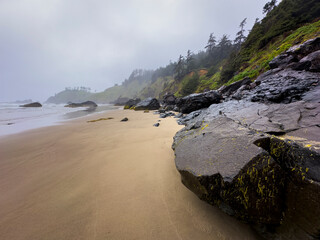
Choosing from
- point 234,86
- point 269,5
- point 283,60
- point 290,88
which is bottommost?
point 290,88

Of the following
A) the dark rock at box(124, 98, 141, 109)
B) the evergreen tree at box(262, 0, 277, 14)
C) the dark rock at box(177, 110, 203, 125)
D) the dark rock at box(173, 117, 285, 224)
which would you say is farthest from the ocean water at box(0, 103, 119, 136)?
the evergreen tree at box(262, 0, 277, 14)

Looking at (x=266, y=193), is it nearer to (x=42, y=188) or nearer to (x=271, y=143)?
(x=271, y=143)

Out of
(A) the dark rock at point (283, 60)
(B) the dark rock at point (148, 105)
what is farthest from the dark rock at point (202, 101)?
(B) the dark rock at point (148, 105)

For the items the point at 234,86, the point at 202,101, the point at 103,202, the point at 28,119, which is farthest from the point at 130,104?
the point at 103,202

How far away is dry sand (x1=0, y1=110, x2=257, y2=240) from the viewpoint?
1.44m

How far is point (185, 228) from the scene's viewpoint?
1473mm

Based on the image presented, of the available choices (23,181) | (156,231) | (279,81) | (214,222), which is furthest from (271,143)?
(279,81)

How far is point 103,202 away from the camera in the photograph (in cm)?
184

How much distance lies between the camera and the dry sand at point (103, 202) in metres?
1.44

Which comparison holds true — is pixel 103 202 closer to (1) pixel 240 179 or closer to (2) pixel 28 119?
(1) pixel 240 179

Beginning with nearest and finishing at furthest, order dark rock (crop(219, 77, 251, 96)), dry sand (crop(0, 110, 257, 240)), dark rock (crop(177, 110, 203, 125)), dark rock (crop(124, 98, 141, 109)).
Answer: dry sand (crop(0, 110, 257, 240)) < dark rock (crop(177, 110, 203, 125)) < dark rock (crop(219, 77, 251, 96)) < dark rock (crop(124, 98, 141, 109))

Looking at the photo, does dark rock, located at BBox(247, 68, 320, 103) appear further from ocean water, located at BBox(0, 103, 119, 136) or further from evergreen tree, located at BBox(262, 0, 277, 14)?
evergreen tree, located at BBox(262, 0, 277, 14)

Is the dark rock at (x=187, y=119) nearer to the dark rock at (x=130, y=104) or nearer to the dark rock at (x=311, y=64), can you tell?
the dark rock at (x=311, y=64)

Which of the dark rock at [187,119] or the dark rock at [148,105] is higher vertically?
the dark rock at [148,105]
